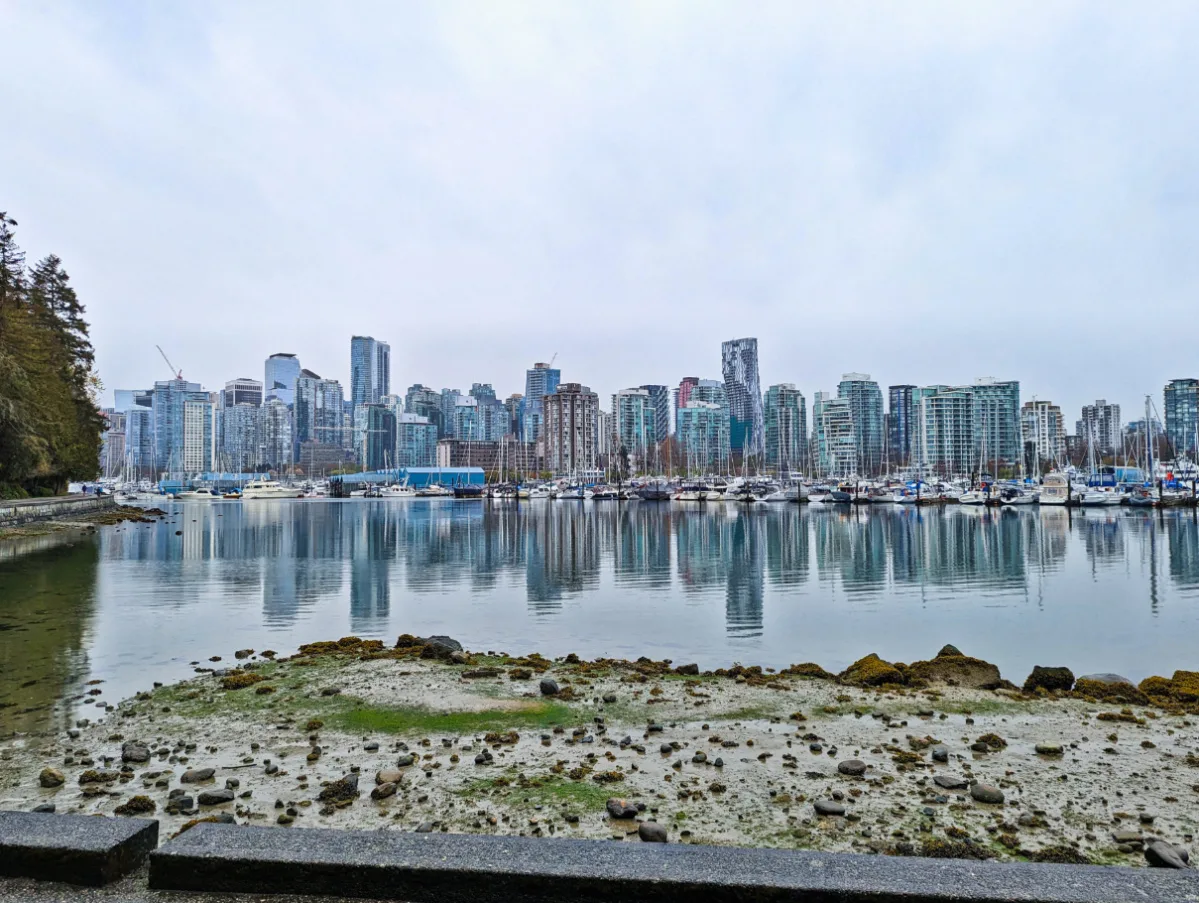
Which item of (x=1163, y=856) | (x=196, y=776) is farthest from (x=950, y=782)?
(x=196, y=776)

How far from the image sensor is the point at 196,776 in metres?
10.2

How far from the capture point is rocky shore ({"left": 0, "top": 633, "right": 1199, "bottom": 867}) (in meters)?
8.72

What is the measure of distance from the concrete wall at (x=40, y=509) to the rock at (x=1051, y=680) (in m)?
65.3

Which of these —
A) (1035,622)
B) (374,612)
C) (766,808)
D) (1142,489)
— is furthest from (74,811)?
(1142,489)

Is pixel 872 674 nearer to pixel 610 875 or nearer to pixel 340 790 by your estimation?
pixel 340 790

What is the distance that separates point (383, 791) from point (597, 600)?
22.3 meters

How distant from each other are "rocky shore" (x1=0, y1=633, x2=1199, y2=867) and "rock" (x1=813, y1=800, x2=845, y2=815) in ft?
0.13

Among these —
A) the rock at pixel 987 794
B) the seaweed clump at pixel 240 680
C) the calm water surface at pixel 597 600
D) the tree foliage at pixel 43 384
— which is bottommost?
the calm water surface at pixel 597 600

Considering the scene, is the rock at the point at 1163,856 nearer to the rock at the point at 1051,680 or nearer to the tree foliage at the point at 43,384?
the rock at the point at 1051,680

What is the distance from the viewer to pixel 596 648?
21906mm

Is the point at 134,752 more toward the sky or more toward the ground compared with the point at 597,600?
more toward the sky

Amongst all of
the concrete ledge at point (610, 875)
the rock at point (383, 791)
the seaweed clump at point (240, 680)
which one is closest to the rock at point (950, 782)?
the concrete ledge at point (610, 875)

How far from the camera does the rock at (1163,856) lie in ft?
24.8

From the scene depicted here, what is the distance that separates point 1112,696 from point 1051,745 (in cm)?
498
